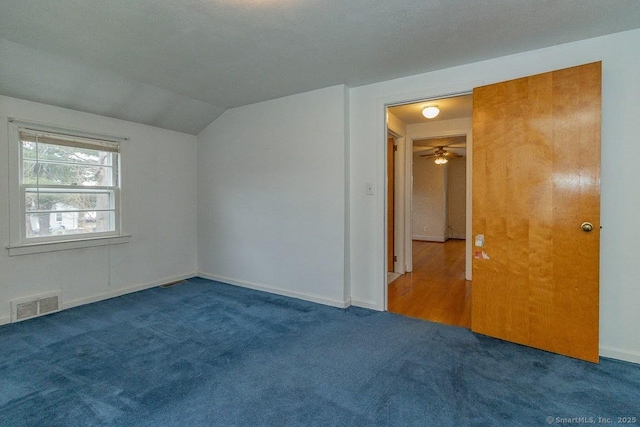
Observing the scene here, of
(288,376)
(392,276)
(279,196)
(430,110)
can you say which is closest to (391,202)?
(392,276)

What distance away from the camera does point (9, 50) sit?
8.25 ft

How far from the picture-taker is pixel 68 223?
3.46 metres

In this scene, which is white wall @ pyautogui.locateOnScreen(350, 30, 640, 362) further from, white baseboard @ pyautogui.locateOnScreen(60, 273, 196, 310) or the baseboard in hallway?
white baseboard @ pyautogui.locateOnScreen(60, 273, 196, 310)

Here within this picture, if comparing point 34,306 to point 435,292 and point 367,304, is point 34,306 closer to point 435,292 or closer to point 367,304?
point 367,304

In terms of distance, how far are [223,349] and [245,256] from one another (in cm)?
180

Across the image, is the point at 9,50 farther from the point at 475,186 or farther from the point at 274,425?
the point at 475,186

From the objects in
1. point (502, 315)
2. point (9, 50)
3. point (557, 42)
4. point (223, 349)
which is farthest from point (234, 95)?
point (502, 315)

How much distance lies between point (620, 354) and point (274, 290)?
3.21 meters

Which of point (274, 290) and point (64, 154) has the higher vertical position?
point (64, 154)

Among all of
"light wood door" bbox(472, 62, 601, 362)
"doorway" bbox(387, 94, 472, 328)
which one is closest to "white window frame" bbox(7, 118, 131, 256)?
"doorway" bbox(387, 94, 472, 328)

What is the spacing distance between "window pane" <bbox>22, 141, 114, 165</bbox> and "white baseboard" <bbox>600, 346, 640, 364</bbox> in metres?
5.20

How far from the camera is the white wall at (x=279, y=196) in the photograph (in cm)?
339

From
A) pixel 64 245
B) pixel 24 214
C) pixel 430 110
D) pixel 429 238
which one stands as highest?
pixel 430 110

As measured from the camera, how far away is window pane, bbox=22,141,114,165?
313 cm
